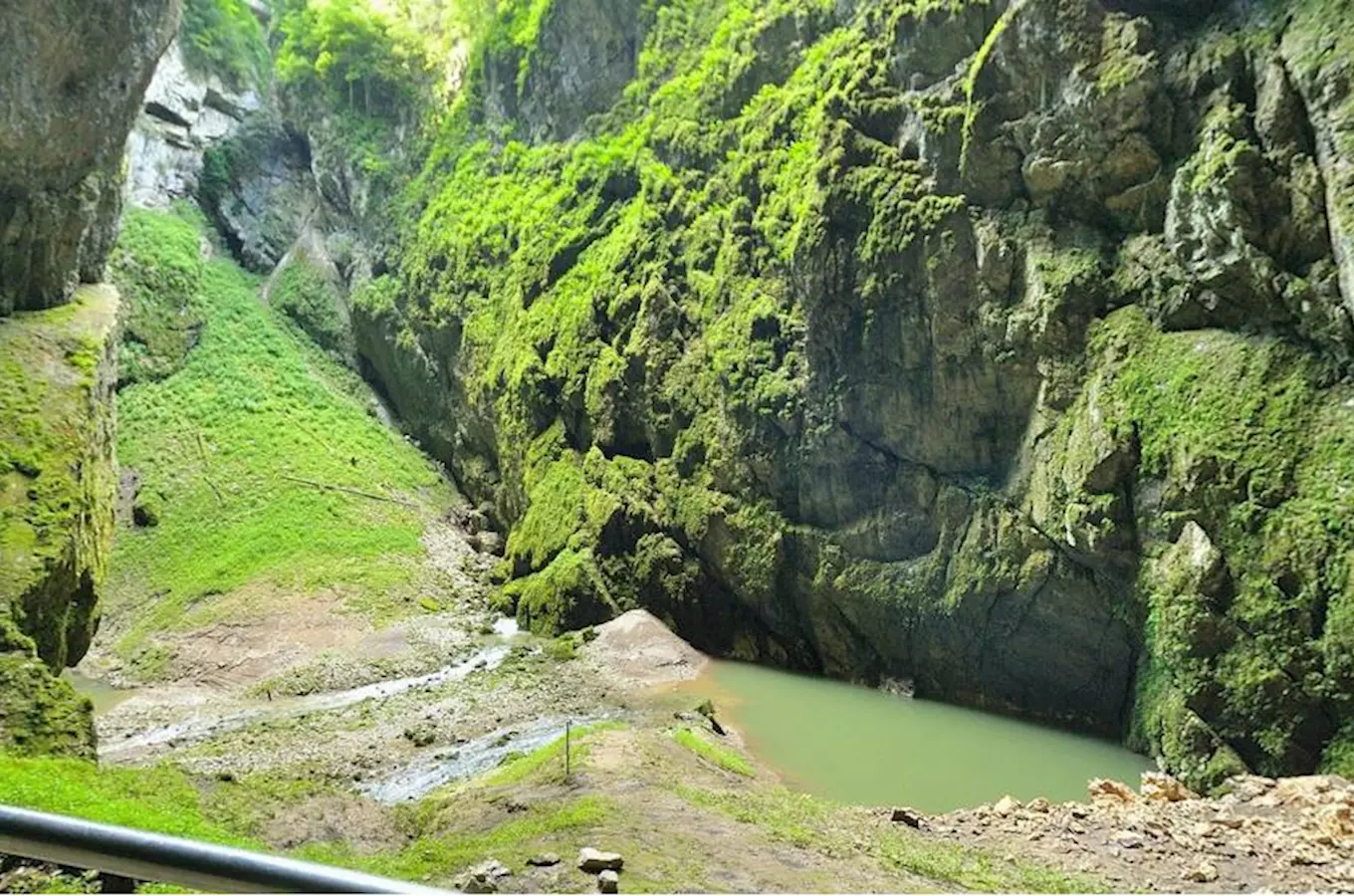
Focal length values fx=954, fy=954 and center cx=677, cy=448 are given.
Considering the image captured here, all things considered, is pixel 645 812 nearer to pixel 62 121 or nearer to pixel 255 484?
pixel 62 121

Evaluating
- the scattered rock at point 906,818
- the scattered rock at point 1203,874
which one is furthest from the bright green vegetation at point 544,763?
the scattered rock at point 1203,874

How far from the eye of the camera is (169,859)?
445 cm

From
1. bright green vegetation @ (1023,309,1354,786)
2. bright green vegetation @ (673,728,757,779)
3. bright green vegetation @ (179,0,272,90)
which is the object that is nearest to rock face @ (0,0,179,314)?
bright green vegetation @ (673,728,757,779)

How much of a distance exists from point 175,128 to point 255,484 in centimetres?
2861

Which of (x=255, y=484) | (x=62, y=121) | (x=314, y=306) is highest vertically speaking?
(x=62, y=121)

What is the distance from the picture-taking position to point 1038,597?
2109cm

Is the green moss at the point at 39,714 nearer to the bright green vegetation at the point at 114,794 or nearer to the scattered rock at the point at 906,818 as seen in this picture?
the bright green vegetation at the point at 114,794

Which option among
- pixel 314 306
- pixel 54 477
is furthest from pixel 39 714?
pixel 314 306

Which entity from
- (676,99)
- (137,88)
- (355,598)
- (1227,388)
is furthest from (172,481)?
(1227,388)

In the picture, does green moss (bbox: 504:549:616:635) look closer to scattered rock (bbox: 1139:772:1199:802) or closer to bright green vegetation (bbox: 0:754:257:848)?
scattered rock (bbox: 1139:772:1199:802)

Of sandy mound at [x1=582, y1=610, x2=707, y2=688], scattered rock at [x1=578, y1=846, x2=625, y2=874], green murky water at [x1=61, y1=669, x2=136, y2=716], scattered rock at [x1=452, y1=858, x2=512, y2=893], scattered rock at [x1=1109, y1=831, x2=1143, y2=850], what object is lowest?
green murky water at [x1=61, y1=669, x2=136, y2=716]

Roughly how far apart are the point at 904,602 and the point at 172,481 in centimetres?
2928

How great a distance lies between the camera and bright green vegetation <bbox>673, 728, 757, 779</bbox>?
54.6 feet

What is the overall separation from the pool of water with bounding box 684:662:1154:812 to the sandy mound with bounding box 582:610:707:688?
1.25 metres
